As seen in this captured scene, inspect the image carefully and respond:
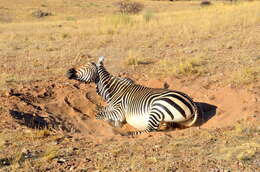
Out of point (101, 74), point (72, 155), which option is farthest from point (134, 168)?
point (101, 74)

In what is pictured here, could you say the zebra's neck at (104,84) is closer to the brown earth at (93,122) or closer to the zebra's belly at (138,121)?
the brown earth at (93,122)

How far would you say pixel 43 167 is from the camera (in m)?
4.54

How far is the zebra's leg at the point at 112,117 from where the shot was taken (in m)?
7.45

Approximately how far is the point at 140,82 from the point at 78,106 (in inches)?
71.8

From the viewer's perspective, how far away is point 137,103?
7125mm

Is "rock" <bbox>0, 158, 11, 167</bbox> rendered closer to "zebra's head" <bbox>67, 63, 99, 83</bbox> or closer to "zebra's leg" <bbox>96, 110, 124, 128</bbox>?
"zebra's leg" <bbox>96, 110, 124, 128</bbox>

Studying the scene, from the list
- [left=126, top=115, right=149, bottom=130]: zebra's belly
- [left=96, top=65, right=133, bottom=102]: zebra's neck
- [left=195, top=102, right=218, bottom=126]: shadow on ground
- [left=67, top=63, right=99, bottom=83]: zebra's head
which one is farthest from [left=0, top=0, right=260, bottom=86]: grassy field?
[left=126, top=115, right=149, bottom=130]: zebra's belly

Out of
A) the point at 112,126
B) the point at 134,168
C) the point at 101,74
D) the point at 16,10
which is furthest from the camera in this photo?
the point at 16,10

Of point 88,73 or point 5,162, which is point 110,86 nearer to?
point 88,73

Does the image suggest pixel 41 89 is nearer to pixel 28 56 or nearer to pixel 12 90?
pixel 12 90

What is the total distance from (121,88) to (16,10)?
93.0 ft

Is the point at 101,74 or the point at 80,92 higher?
the point at 101,74

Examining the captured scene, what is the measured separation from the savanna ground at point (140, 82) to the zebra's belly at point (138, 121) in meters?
0.26

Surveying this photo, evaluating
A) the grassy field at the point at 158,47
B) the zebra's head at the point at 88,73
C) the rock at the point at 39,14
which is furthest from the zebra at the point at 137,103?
the rock at the point at 39,14
